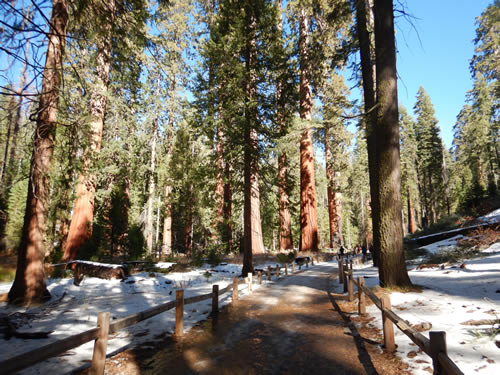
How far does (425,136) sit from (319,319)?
148 feet

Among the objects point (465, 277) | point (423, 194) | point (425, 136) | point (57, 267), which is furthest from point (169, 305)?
point (423, 194)

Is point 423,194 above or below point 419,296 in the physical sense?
above

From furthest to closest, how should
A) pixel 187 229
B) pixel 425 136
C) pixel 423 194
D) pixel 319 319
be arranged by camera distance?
pixel 423 194, pixel 425 136, pixel 187 229, pixel 319 319

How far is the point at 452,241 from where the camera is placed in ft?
49.5

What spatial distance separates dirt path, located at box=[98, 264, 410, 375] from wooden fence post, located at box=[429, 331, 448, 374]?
117cm

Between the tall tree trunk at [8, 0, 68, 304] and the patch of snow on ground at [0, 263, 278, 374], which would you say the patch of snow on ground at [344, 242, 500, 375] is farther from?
the tall tree trunk at [8, 0, 68, 304]

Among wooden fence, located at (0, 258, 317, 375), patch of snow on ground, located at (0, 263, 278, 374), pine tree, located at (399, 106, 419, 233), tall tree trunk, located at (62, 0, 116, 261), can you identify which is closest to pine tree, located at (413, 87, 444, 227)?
pine tree, located at (399, 106, 419, 233)

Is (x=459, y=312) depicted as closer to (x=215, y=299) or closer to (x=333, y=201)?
(x=215, y=299)

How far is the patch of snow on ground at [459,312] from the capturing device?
12.1 feet

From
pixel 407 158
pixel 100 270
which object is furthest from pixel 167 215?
pixel 407 158

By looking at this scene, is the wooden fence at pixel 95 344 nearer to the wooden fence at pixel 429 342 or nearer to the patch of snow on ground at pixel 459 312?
the wooden fence at pixel 429 342

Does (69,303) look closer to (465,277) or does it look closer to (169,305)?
(169,305)

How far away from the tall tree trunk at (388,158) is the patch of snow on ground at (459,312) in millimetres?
721

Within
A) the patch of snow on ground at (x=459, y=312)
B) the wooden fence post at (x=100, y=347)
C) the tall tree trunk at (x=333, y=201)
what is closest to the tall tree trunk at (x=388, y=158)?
the patch of snow on ground at (x=459, y=312)
